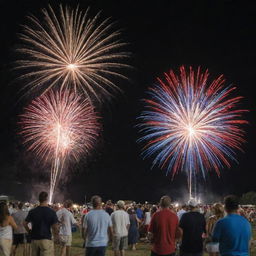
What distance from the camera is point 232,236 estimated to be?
6.24 m

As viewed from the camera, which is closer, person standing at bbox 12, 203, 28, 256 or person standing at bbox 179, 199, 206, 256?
person standing at bbox 179, 199, 206, 256

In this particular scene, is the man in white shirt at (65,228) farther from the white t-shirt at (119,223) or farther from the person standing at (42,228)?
the person standing at (42,228)

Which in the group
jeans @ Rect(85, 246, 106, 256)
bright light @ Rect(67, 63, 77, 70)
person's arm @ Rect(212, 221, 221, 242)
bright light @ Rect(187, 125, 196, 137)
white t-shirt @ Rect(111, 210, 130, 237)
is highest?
bright light @ Rect(67, 63, 77, 70)

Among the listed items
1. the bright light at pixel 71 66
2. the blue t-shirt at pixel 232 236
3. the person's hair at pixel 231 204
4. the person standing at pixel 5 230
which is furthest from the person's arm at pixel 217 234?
the bright light at pixel 71 66

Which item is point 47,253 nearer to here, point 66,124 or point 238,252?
point 238,252

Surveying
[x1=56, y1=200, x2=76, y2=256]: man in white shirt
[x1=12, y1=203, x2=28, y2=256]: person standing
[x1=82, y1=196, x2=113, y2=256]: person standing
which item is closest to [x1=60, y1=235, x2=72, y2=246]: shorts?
[x1=56, y1=200, x2=76, y2=256]: man in white shirt

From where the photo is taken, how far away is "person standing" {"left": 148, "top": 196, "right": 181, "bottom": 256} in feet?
26.5

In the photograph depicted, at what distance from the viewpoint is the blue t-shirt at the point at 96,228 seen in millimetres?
8945

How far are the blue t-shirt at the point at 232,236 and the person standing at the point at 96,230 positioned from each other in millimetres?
3199

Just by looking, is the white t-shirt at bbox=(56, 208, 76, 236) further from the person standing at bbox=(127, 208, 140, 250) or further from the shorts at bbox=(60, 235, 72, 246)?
the person standing at bbox=(127, 208, 140, 250)

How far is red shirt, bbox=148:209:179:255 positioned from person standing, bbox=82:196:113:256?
1.20 metres

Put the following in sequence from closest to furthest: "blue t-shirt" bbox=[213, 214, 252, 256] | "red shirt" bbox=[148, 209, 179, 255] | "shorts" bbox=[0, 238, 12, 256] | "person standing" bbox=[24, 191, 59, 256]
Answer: "blue t-shirt" bbox=[213, 214, 252, 256]
"red shirt" bbox=[148, 209, 179, 255]
"person standing" bbox=[24, 191, 59, 256]
"shorts" bbox=[0, 238, 12, 256]

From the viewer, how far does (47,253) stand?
9086 millimetres

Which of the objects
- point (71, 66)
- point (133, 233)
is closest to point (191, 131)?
point (71, 66)
